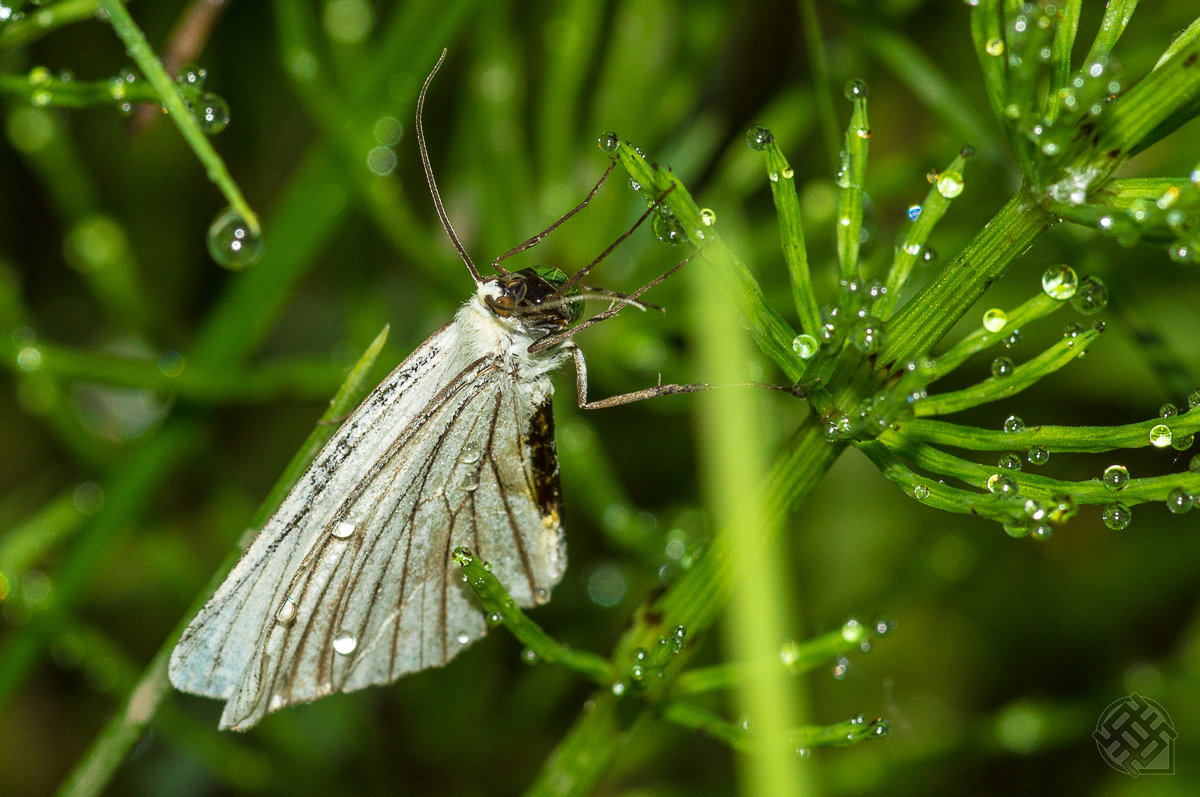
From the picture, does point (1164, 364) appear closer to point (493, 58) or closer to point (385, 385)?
point (385, 385)

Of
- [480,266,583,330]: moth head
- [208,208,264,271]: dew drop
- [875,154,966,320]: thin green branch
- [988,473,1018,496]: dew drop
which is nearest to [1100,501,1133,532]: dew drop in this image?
[988,473,1018,496]: dew drop

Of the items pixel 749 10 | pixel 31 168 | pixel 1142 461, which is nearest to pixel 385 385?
pixel 749 10

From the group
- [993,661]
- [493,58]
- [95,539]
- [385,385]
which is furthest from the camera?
[993,661]

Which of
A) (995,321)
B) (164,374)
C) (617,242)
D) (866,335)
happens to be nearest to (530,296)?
(617,242)

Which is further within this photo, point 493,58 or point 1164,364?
point 493,58

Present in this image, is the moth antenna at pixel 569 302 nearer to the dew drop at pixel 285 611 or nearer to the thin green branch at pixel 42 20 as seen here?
the dew drop at pixel 285 611

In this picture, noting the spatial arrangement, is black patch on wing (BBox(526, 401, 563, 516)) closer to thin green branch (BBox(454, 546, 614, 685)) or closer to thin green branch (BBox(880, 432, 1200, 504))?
thin green branch (BBox(454, 546, 614, 685))
